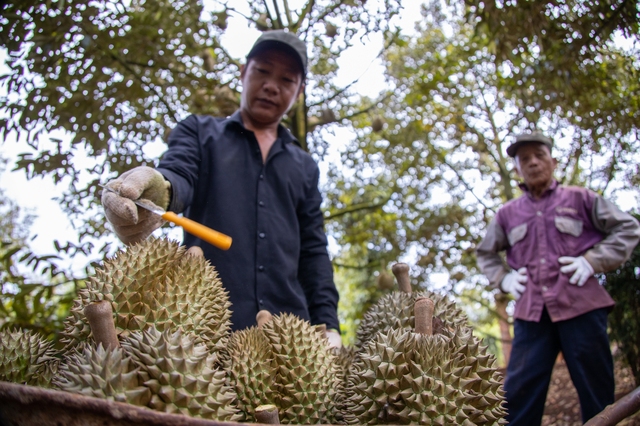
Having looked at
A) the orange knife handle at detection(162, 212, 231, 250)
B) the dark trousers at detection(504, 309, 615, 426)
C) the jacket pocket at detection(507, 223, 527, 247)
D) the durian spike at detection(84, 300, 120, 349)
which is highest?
the jacket pocket at detection(507, 223, 527, 247)

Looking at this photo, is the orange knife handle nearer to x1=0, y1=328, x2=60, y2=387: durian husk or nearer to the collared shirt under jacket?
x1=0, y1=328, x2=60, y2=387: durian husk

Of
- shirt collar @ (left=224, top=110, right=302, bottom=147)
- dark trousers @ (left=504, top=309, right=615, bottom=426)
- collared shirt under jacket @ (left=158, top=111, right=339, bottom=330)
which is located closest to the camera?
collared shirt under jacket @ (left=158, top=111, right=339, bottom=330)

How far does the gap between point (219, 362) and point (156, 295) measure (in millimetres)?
232

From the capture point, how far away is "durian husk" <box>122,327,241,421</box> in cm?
82

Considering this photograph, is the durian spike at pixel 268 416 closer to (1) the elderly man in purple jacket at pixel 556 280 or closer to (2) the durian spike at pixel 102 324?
(2) the durian spike at pixel 102 324

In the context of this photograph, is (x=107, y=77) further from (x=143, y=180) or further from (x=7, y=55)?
(x=143, y=180)

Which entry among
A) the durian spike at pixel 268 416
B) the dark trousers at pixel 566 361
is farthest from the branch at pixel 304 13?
the durian spike at pixel 268 416

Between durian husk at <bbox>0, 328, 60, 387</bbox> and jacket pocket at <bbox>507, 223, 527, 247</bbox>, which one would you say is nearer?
durian husk at <bbox>0, 328, 60, 387</bbox>

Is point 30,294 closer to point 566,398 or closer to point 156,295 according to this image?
point 156,295

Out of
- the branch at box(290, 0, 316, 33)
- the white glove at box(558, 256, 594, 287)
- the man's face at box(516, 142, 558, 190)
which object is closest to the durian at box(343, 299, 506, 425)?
the white glove at box(558, 256, 594, 287)

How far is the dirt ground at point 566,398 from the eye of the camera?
15.9ft

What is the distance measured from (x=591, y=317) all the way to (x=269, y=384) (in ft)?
10.1

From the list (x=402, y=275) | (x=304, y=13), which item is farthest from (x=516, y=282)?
(x=304, y=13)

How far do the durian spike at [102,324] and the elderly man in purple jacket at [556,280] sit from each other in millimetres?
3107
